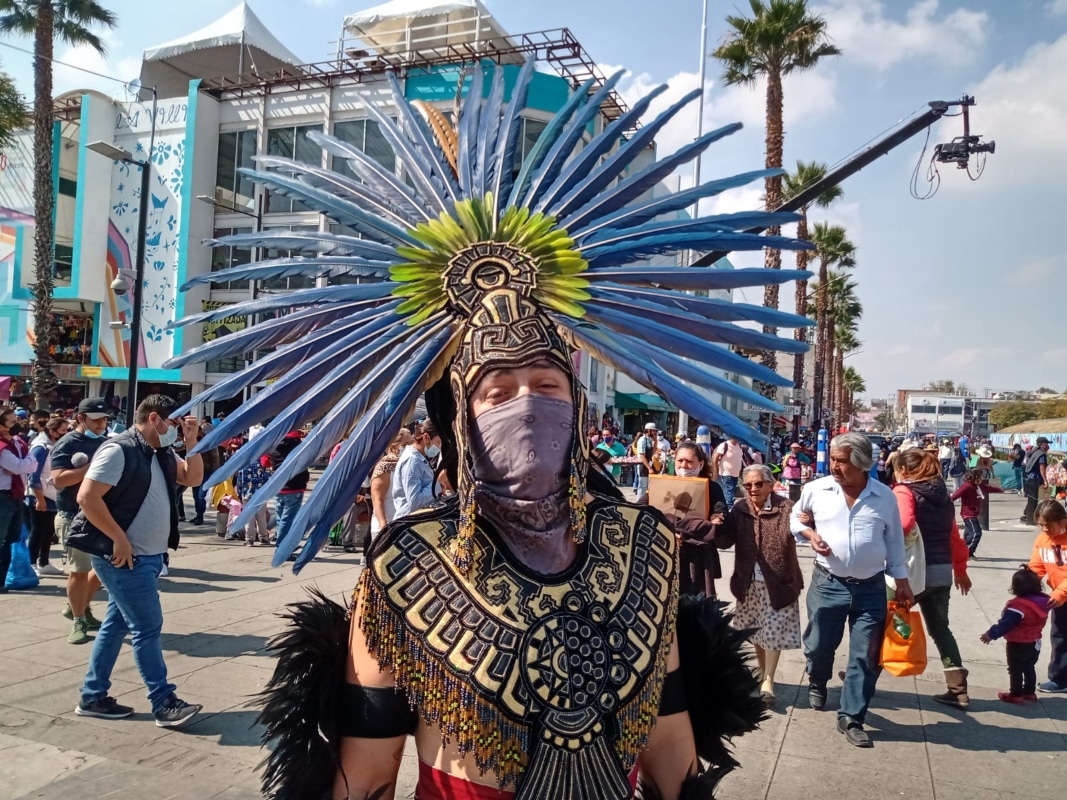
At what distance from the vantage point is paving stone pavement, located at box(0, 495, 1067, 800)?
12.3 ft

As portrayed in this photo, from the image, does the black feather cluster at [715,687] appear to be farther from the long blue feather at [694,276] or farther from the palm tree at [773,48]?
the palm tree at [773,48]

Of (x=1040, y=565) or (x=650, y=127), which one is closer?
(x=650, y=127)

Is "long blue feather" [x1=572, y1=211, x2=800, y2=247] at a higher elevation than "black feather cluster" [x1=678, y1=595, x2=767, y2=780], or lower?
higher

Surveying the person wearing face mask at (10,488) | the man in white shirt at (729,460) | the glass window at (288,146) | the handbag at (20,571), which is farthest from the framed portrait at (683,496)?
the glass window at (288,146)

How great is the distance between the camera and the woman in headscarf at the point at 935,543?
16.6 ft

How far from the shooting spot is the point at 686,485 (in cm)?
538

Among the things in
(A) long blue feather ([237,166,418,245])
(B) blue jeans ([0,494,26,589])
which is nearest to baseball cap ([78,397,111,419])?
(B) blue jeans ([0,494,26,589])

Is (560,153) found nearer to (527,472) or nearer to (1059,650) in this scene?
(527,472)

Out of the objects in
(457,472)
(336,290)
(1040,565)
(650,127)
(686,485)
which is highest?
(650,127)

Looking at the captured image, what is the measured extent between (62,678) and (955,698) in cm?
604

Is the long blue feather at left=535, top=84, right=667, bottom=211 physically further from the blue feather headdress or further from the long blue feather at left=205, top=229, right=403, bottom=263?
the long blue feather at left=205, top=229, right=403, bottom=263

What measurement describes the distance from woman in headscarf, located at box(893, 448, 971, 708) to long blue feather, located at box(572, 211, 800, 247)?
13.3 ft

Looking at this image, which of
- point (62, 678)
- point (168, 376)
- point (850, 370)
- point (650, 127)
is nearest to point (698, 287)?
point (650, 127)

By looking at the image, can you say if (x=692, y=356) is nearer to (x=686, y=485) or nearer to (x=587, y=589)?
(x=587, y=589)
